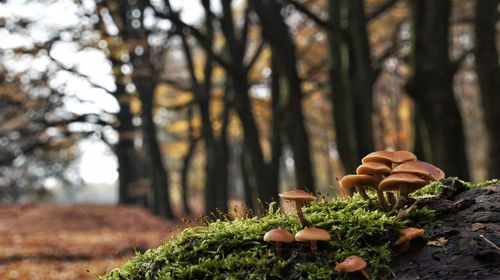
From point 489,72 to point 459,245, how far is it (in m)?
5.89

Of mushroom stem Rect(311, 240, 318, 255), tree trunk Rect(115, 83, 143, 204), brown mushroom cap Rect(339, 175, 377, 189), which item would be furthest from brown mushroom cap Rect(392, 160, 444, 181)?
tree trunk Rect(115, 83, 143, 204)

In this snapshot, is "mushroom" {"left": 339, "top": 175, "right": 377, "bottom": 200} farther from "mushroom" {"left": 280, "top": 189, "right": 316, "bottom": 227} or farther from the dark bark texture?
the dark bark texture

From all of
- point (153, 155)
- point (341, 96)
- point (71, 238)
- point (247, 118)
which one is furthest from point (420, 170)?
point (153, 155)

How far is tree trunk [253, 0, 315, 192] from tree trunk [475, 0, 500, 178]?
3.53 metres

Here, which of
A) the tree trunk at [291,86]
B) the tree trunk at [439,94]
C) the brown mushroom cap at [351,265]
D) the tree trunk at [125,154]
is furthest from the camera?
the tree trunk at [125,154]

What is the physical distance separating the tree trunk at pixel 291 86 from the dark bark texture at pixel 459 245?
7.36 m

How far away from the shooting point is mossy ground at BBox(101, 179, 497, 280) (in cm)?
254

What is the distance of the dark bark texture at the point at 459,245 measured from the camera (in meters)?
2.48

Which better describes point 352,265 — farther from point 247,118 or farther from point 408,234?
point 247,118

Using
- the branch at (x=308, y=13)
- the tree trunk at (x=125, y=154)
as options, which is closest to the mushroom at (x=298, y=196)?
the branch at (x=308, y=13)

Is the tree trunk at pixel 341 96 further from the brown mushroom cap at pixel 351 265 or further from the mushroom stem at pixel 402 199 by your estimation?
the brown mushroom cap at pixel 351 265

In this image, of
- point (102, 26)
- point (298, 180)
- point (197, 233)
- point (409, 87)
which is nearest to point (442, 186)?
point (197, 233)

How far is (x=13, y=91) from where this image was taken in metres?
17.4

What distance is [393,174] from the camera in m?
2.55
